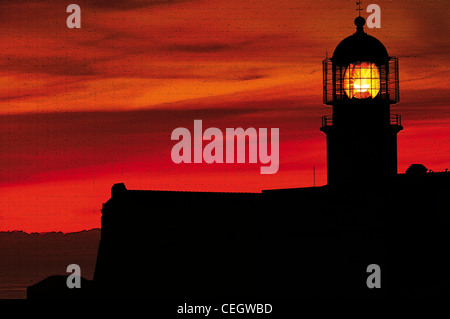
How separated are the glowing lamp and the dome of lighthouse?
0.28 metres

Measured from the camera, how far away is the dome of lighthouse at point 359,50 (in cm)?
3559

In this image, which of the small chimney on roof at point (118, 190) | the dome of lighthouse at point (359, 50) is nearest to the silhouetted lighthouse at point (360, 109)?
the dome of lighthouse at point (359, 50)

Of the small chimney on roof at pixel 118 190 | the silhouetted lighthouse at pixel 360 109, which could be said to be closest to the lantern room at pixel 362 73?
the silhouetted lighthouse at pixel 360 109

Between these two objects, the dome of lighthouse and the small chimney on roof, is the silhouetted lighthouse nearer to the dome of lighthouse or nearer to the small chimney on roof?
the dome of lighthouse

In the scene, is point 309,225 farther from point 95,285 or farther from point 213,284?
point 95,285

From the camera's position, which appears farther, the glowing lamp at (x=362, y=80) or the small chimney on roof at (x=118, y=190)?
the glowing lamp at (x=362, y=80)

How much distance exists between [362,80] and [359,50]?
1265mm

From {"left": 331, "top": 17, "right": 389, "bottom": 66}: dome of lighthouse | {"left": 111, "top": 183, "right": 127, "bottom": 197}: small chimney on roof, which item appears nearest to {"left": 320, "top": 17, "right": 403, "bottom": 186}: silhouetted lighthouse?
{"left": 331, "top": 17, "right": 389, "bottom": 66}: dome of lighthouse

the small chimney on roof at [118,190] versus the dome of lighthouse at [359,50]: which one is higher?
the dome of lighthouse at [359,50]

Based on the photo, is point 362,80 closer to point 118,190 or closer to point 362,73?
point 362,73

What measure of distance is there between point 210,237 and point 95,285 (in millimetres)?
5102

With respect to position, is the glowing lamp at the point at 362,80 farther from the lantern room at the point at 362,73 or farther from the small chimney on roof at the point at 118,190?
the small chimney on roof at the point at 118,190

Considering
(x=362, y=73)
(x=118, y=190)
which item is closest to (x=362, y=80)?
(x=362, y=73)
